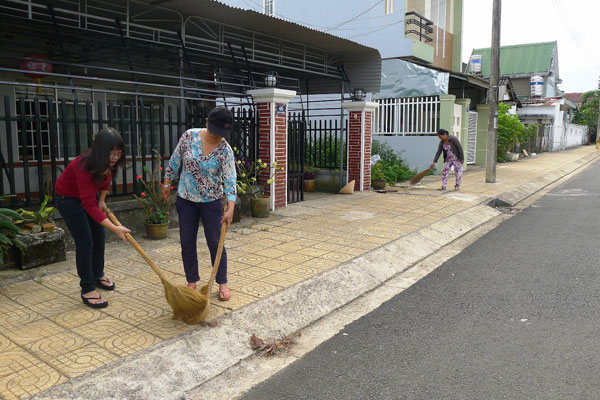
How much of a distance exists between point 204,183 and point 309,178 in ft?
26.7

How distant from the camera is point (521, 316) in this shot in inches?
175

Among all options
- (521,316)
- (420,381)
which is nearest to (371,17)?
(521,316)

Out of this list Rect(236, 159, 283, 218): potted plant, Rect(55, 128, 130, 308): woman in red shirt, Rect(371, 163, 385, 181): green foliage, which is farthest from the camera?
Rect(371, 163, 385, 181): green foliage

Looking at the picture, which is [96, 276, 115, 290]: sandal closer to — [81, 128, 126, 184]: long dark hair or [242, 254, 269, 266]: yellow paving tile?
[81, 128, 126, 184]: long dark hair

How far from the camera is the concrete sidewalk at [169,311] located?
323 centimetres

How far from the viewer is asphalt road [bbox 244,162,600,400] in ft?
10.7

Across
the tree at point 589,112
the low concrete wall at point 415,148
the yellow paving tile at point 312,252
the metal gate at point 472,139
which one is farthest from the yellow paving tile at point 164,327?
the tree at point 589,112

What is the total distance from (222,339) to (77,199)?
170cm

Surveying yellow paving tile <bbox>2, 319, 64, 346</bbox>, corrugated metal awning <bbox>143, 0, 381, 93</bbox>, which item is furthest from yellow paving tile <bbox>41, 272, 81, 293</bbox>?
corrugated metal awning <bbox>143, 0, 381, 93</bbox>

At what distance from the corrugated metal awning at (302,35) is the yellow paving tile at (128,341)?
20.7ft

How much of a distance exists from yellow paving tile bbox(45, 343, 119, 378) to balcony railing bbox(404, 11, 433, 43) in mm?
15942

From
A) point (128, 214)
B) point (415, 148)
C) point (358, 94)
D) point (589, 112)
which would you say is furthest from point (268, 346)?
point (589, 112)

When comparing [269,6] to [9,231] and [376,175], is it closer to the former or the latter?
[376,175]

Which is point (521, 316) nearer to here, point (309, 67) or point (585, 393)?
point (585, 393)
